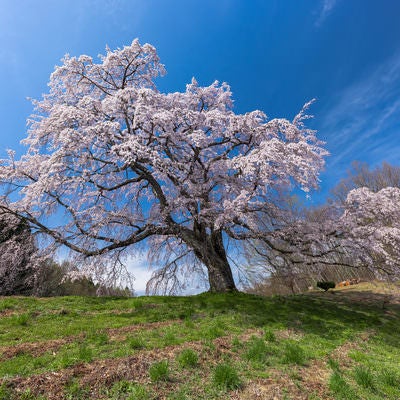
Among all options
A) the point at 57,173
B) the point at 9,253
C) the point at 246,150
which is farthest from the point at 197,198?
the point at 9,253

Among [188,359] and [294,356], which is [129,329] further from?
[294,356]

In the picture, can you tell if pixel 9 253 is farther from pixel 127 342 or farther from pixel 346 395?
pixel 346 395

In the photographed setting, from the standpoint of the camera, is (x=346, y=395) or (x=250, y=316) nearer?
(x=346, y=395)

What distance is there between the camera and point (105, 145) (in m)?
9.96

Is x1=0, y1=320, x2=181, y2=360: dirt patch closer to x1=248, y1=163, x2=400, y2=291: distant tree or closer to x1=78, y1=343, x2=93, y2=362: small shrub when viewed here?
x1=78, y1=343, x2=93, y2=362: small shrub

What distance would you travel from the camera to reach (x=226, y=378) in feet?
13.3

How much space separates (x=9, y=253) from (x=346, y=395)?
11997mm

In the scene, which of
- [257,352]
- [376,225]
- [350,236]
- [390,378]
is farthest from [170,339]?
[376,225]

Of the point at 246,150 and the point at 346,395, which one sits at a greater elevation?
the point at 246,150

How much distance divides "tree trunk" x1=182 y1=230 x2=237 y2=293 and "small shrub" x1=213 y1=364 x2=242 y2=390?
7.26 metres

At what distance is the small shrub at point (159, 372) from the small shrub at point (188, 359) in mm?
433

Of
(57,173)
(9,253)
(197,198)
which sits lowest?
(9,253)

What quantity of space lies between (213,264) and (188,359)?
284 inches

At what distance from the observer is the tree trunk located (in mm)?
11520
